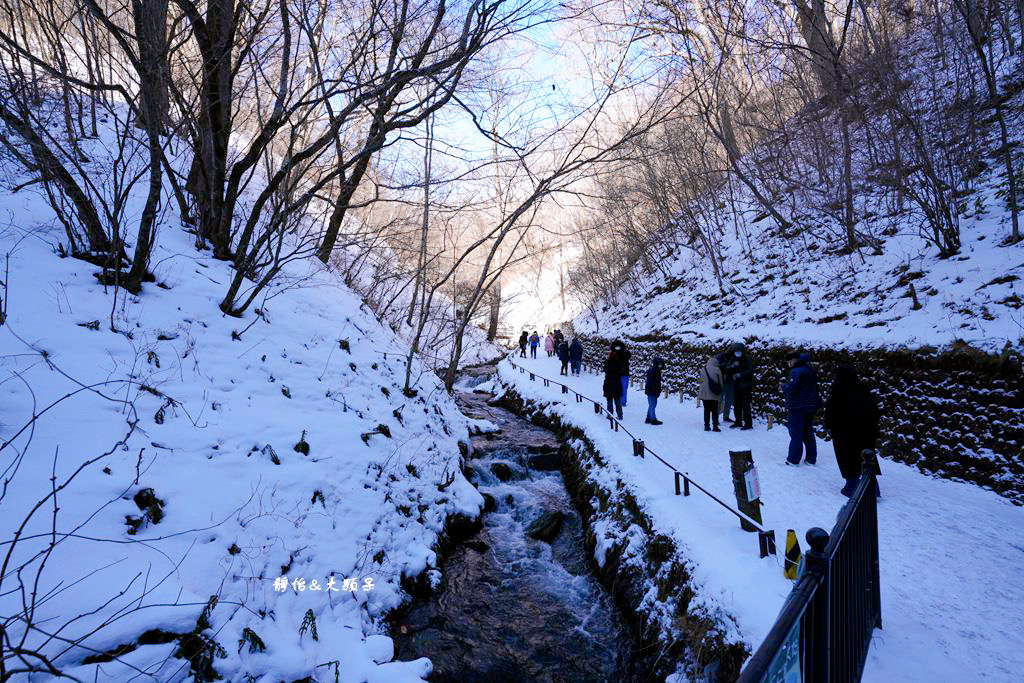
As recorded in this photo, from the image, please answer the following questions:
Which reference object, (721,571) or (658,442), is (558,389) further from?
(721,571)

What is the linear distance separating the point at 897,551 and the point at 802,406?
2975 mm

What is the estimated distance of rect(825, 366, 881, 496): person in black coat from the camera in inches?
225

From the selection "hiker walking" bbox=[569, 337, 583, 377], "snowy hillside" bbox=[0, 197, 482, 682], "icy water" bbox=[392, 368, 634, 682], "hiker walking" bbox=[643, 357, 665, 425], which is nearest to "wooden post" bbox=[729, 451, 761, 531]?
"icy water" bbox=[392, 368, 634, 682]

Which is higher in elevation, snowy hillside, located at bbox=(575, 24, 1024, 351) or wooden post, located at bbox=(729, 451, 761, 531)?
snowy hillside, located at bbox=(575, 24, 1024, 351)

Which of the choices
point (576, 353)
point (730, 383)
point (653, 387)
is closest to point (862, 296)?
point (730, 383)

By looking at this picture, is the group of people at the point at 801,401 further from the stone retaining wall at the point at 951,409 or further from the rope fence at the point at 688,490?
the rope fence at the point at 688,490

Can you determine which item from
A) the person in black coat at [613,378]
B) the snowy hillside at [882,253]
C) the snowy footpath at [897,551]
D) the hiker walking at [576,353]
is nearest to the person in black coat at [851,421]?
the snowy footpath at [897,551]

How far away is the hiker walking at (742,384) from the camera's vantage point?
395 inches

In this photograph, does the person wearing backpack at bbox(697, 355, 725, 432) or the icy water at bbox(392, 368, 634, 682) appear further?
the person wearing backpack at bbox(697, 355, 725, 432)

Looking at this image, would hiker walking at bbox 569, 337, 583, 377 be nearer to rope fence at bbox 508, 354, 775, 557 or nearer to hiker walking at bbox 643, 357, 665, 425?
rope fence at bbox 508, 354, 775, 557

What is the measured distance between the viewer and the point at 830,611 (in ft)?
6.73

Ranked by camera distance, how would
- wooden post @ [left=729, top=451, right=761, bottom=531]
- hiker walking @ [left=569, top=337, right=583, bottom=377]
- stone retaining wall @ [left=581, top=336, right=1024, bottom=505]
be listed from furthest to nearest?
1. hiker walking @ [left=569, top=337, right=583, bottom=377]
2. stone retaining wall @ [left=581, top=336, right=1024, bottom=505]
3. wooden post @ [left=729, top=451, right=761, bottom=531]

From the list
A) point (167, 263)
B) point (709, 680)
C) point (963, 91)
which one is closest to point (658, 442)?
point (709, 680)

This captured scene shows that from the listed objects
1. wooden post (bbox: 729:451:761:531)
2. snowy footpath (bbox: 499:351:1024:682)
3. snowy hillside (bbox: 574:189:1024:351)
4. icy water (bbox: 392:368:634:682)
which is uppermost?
snowy hillside (bbox: 574:189:1024:351)
